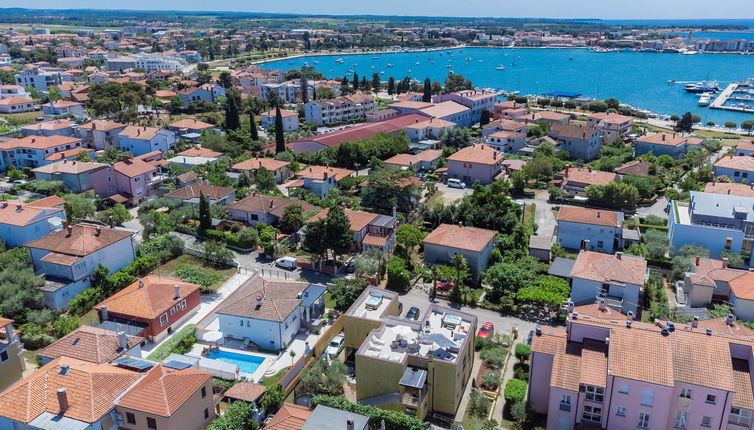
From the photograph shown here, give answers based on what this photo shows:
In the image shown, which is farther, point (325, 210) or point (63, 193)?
point (63, 193)

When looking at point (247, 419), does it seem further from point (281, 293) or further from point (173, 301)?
point (173, 301)

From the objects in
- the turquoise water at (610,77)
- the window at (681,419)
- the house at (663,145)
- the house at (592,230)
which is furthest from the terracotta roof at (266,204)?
the turquoise water at (610,77)

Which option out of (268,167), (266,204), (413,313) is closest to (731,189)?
(413,313)

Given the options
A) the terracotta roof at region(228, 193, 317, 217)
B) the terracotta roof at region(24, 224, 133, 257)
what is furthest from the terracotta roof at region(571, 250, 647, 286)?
the terracotta roof at region(24, 224, 133, 257)

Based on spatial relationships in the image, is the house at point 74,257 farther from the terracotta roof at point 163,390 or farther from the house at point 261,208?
the terracotta roof at point 163,390

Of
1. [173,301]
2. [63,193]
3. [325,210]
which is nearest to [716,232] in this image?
[325,210]

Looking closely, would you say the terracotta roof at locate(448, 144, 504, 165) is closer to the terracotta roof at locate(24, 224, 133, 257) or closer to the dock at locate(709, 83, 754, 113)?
the terracotta roof at locate(24, 224, 133, 257)
